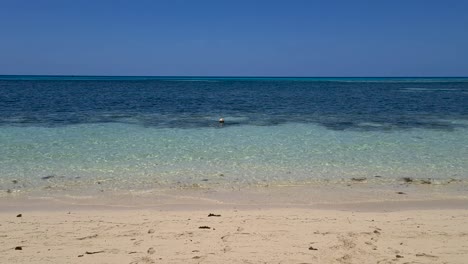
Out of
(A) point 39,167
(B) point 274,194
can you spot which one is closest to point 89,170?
(A) point 39,167

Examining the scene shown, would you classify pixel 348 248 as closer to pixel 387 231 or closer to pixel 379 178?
pixel 387 231

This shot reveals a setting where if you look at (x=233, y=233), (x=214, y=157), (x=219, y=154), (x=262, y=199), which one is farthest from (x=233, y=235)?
(x=219, y=154)

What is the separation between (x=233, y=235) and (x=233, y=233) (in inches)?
3.4

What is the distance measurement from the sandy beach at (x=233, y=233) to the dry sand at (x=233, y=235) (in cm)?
1

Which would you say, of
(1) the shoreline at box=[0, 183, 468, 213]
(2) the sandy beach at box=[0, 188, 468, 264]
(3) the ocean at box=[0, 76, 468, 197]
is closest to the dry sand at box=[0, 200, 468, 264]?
(2) the sandy beach at box=[0, 188, 468, 264]

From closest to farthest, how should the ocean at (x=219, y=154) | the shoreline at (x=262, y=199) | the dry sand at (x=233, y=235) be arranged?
1. the dry sand at (x=233, y=235)
2. the shoreline at (x=262, y=199)
3. the ocean at (x=219, y=154)

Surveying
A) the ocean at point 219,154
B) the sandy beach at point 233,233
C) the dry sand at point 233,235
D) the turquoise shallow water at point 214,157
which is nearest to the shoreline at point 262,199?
the sandy beach at point 233,233

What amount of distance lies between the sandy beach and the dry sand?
0.04 feet

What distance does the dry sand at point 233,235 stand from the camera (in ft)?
16.3

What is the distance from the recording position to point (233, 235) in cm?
571

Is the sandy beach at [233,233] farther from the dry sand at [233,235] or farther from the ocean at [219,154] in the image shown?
the ocean at [219,154]

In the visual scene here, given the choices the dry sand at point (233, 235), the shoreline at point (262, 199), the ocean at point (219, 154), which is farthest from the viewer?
the ocean at point (219, 154)

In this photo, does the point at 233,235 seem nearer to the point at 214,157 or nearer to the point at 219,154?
the point at 214,157

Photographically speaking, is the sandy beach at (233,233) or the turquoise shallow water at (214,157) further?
the turquoise shallow water at (214,157)
